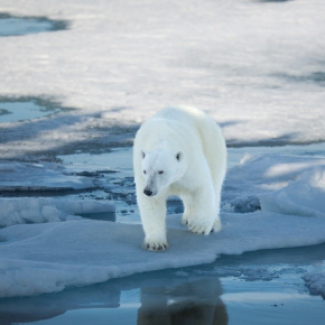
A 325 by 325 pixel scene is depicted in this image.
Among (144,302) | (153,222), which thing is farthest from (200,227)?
(144,302)

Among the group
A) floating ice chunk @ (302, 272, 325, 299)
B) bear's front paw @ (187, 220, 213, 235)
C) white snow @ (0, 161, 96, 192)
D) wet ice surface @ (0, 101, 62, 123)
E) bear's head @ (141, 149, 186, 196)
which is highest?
bear's head @ (141, 149, 186, 196)

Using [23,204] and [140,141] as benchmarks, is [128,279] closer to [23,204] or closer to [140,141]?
[140,141]

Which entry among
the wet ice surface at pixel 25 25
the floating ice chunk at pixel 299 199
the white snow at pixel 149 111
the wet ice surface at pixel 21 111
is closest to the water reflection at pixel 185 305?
the white snow at pixel 149 111

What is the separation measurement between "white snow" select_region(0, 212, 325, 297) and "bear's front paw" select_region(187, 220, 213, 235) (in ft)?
0.12

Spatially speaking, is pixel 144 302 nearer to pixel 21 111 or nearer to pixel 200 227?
pixel 200 227

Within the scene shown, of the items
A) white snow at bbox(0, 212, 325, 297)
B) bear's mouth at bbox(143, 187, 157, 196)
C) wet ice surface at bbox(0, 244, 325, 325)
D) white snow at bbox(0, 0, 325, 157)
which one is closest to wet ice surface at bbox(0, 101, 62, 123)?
white snow at bbox(0, 0, 325, 157)

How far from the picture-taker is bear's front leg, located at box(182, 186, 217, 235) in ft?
12.9

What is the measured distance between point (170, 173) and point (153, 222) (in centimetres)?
33

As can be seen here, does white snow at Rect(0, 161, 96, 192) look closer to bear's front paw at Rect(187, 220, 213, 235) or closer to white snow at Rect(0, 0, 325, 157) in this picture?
white snow at Rect(0, 0, 325, 157)

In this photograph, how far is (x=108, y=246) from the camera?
151 inches

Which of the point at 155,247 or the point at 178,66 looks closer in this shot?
the point at 155,247

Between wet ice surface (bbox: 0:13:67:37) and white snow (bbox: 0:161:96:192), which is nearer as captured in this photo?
white snow (bbox: 0:161:96:192)

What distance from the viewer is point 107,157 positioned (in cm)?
651

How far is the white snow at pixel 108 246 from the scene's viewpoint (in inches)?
128
